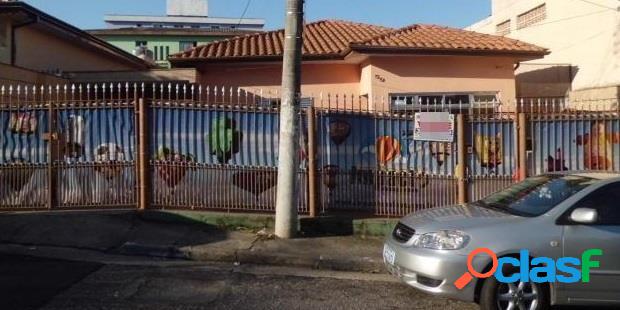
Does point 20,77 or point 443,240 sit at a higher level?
point 20,77

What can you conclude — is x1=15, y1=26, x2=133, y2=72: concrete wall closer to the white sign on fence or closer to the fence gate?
the fence gate

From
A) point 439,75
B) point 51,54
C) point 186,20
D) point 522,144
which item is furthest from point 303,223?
point 186,20

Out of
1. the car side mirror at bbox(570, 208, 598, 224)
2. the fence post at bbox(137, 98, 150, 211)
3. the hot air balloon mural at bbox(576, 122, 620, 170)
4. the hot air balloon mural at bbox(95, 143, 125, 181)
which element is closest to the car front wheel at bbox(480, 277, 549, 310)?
the car side mirror at bbox(570, 208, 598, 224)

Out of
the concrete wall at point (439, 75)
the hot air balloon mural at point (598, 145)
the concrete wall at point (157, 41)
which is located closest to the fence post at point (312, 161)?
the hot air balloon mural at point (598, 145)

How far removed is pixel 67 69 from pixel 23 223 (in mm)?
11516

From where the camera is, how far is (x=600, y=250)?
224 inches

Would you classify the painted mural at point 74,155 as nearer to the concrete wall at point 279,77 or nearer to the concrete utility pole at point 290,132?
the concrete utility pole at point 290,132

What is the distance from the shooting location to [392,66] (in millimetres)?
14992

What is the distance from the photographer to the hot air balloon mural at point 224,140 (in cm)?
985

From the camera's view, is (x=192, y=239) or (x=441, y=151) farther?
(x=441, y=151)

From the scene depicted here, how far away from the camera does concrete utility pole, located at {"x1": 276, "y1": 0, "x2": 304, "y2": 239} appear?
29.3ft

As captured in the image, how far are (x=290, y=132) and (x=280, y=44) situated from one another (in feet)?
27.0

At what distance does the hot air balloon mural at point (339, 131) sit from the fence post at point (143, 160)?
2839mm

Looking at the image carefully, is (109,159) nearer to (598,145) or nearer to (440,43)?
(598,145)
